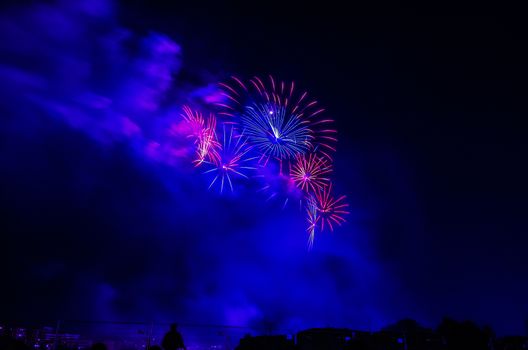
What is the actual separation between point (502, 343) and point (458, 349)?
→ 217 cm

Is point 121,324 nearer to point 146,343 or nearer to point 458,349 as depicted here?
point 146,343

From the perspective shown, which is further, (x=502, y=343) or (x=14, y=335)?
(x=502, y=343)

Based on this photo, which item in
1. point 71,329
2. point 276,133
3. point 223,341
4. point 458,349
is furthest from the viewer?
point 276,133

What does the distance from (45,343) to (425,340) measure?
14.2 metres

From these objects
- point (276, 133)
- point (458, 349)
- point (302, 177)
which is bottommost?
point (458, 349)

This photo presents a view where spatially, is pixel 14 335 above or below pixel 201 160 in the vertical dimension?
below

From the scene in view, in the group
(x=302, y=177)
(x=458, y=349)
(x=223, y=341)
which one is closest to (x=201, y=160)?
(x=302, y=177)

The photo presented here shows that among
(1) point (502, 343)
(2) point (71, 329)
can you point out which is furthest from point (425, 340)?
(2) point (71, 329)

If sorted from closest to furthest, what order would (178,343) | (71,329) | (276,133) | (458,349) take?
(178,343) → (71,329) → (458,349) → (276,133)

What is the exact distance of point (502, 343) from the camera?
1770 centimetres

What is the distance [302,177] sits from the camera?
2722cm

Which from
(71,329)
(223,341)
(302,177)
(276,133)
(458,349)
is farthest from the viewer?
(302,177)

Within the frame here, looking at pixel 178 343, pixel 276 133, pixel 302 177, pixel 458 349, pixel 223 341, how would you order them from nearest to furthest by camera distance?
pixel 178 343, pixel 223 341, pixel 458 349, pixel 276 133, pixel 302 177

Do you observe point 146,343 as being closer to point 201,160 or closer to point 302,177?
point 201,160
